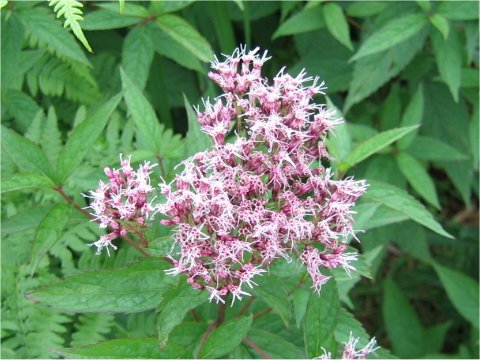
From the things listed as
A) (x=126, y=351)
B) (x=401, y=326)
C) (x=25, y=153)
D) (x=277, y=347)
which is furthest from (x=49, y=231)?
(x=401, y=326)

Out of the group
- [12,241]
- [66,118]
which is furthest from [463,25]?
[12,241]

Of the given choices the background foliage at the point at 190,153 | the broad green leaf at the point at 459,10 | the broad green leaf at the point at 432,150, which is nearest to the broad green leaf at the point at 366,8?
the background foliage at the point at 190,153

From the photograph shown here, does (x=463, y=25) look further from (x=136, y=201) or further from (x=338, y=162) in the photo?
(x=136, y=201)

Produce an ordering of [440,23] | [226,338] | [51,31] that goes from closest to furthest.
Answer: [226,338]
[51,31]
[440,23]

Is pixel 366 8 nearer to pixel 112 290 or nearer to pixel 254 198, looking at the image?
pixel 254 198

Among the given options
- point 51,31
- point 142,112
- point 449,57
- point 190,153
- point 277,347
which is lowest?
point 277,347

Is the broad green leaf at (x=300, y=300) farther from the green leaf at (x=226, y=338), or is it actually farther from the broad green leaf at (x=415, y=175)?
the broad green leaf at (x=415, y=175)
